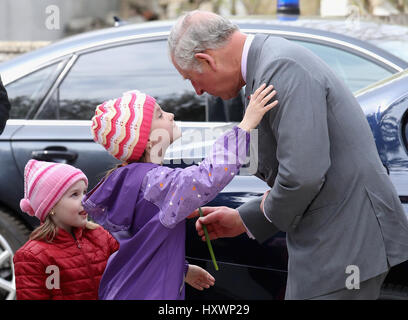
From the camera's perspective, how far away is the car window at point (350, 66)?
429 cm

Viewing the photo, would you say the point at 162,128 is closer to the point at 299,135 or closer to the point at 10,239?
the point at 299,135

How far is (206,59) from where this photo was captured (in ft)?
8.20

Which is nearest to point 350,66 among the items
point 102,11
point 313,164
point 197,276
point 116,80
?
point 116,80

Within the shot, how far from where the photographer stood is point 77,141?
4180mm

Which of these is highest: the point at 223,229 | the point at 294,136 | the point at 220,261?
the point at 294,136

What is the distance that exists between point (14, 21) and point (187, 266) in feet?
30.9

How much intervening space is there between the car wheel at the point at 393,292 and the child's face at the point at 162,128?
1122 millimetres

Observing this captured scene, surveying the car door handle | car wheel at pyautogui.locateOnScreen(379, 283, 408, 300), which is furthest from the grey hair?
the car door handle

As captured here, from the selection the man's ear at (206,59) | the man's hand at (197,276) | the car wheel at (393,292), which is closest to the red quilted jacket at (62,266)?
the man's hand at (197,276)

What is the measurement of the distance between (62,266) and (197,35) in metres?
1.10

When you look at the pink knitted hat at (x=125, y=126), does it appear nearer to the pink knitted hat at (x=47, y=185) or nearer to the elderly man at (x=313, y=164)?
the elderly man at (x=313, y=164)
